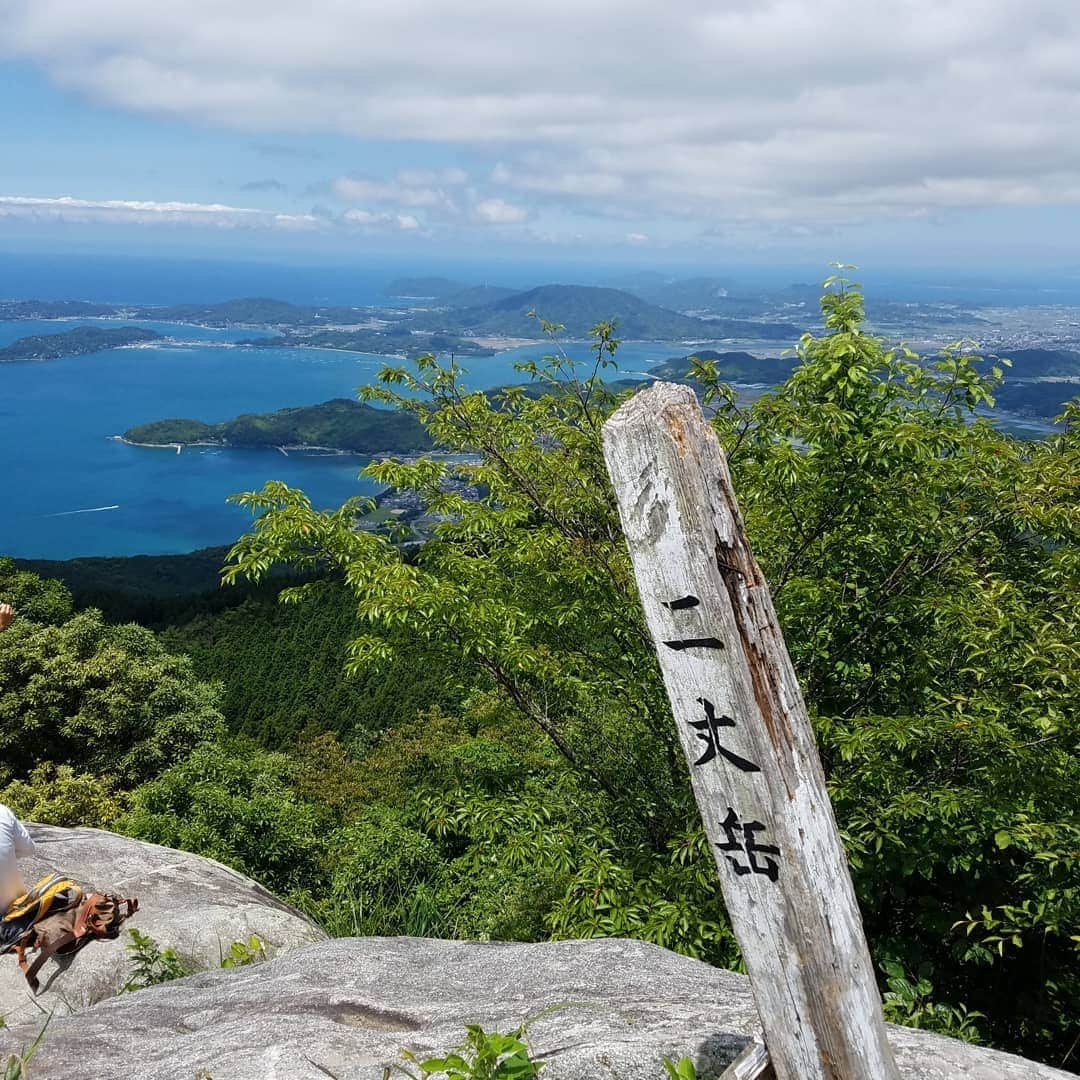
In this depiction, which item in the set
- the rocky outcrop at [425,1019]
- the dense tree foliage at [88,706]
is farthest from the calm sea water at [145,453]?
the rocky outcrop at [425,1019]

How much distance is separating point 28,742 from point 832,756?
50.6 feet

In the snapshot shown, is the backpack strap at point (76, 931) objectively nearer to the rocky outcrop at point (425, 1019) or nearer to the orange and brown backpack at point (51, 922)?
the orange and brown backpack at point (51, 922)

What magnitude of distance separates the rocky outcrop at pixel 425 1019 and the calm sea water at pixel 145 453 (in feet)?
152

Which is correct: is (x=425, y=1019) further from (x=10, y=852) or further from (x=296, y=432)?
(x=296, y=432)

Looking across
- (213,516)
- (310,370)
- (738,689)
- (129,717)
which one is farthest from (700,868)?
(310,370)

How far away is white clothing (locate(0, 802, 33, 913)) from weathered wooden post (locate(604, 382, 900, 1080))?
129 inches

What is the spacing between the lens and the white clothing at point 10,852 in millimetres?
3650

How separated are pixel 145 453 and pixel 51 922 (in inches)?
4720

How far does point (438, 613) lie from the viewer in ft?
16.4

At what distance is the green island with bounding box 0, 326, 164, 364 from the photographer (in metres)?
163

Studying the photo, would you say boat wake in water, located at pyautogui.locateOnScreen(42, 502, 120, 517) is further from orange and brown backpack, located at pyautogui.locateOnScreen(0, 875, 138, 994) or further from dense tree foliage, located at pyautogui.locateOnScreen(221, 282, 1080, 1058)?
orange and brown backpack, located at pyautogui.locateOnScreen(0, 875, 138, 994)

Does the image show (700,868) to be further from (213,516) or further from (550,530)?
(213,516)

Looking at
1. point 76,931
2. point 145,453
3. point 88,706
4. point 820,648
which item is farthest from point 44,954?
point 145,453

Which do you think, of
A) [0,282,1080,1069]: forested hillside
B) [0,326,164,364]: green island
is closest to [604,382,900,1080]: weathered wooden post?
[0,282,1080,1069]: forested hillside
